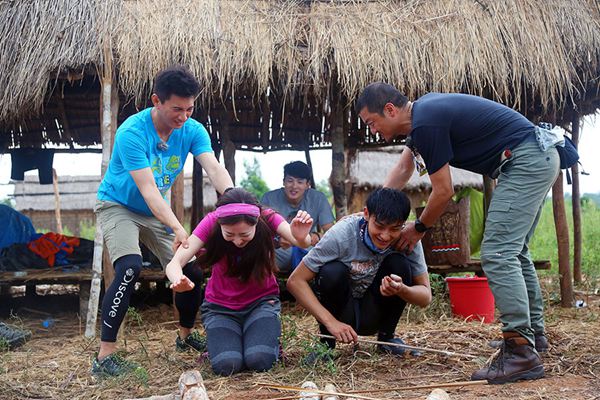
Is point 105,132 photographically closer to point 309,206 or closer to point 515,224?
point 309,206

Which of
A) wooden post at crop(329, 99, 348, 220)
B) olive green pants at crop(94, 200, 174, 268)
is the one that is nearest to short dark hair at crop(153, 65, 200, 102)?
olive green pants at crop(94, 200, 174, 268)

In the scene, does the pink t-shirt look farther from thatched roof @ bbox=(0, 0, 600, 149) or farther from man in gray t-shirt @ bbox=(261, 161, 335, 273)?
man in gray t-shirt @ bbox=(261, 161, 335, 273)

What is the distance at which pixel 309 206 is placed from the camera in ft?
20.9

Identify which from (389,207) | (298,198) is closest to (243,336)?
(389,207)

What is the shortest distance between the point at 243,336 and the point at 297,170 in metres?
2.86

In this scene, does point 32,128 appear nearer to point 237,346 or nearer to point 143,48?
point 143,48

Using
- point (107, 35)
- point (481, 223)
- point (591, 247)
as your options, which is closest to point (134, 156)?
point (107, 35)

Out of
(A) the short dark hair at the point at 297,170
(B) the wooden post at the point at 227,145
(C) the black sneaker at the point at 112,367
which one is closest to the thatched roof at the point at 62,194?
(B) the wooden post at the point at 227,145

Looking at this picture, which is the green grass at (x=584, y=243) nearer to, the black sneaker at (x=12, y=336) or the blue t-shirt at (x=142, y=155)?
the blue t-shirt at (x=142, y=155)

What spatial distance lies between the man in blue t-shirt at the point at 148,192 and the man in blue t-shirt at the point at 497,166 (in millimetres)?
1039

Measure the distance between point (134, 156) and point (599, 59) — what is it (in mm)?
4666

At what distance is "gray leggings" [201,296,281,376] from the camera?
3396 millimetres

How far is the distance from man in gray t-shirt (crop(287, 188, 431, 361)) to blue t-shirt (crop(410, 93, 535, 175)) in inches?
15.0

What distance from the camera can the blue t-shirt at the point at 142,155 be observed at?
3.55m
